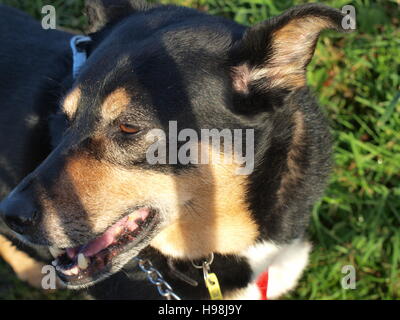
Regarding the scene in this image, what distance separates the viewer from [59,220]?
95.2 inches

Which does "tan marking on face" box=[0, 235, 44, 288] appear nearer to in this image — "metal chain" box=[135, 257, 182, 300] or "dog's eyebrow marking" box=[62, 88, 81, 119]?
"metal chain" box=[135, 257, 182, 300]

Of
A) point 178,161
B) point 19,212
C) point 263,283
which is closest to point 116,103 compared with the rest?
point 178,161

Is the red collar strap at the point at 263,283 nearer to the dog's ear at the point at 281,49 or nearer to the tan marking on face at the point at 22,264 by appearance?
the dog's ear at the point at 281,49

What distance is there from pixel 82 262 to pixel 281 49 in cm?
142

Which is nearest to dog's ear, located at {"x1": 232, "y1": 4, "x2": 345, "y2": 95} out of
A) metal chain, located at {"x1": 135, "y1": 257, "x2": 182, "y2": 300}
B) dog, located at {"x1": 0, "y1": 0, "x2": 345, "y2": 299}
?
dog, located at {"x1": 0, "y1": 0, "x2": 345, "y2": 299}

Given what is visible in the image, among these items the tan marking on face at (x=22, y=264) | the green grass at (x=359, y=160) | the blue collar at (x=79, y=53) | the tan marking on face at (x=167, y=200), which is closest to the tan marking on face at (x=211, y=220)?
the tan marking on face at (x=167, y=200)

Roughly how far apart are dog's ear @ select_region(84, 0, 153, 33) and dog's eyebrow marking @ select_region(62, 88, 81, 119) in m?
0.66

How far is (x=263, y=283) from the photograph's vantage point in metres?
3.11

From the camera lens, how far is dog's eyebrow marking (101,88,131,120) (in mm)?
2445

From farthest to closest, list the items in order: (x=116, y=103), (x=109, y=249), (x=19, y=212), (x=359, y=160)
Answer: (x=359, y=160) → (x=109, y=249) → (x=116, y=103) → (x=19, y=212)

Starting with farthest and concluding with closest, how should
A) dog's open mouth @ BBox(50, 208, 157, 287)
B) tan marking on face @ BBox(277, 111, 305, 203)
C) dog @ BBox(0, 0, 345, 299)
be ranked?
tan marking on face @ BBox(277, 111, 305, 203) < dog's open mouth @ BBox(50, 208, 157, 287) < dog @ BBox(0, 0, 345, 299)

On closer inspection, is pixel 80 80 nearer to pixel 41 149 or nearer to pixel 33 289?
pixel 41 149

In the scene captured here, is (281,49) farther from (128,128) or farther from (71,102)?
(71,102)

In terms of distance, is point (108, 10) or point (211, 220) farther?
point (108, 10)
